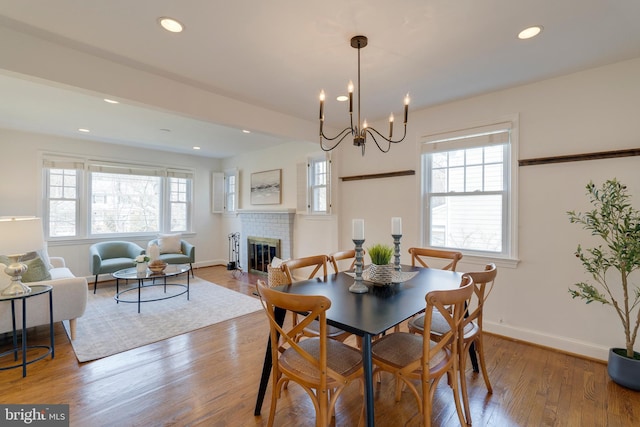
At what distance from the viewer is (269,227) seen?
225 inches

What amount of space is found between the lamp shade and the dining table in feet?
7.22

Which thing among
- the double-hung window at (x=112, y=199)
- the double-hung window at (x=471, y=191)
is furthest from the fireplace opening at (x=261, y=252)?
the double-hung window at (x=471, y=191)

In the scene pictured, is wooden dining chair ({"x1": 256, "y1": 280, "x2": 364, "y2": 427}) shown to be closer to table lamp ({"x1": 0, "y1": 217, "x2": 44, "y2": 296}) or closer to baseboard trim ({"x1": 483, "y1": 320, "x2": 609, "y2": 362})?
baseboard trim ({"x1": 483, "y1": 320, "x2": 609, "y2": 362})

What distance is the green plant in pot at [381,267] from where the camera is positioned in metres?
2.11

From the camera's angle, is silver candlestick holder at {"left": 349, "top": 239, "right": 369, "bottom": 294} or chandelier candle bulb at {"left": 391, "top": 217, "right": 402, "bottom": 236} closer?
silver candlestick holder at {"left": 349, "top": 239, "right": 369, "bottom": 294}

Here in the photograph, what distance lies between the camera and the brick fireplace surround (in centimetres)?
532

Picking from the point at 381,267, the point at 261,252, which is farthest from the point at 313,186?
the point at 381,267

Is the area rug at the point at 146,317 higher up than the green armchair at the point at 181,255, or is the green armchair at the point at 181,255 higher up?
the green armchair at the point at 181,255

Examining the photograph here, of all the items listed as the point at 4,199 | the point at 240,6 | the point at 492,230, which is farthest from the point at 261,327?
the point at 4,199

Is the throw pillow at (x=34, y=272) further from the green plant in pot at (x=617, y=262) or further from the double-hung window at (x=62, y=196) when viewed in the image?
the green plant in pot at (x=617, y=262)

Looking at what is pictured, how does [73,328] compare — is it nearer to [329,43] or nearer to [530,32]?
[329,43]

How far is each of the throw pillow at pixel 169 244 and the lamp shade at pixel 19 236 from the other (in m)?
3.21

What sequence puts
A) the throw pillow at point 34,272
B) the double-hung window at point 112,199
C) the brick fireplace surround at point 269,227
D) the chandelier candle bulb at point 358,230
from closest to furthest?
the chandelier candle bulb at point 358,230
the throw pillow at point 34,272
the double-hung window at point 112,199
the brick fireplace surround at point 269,227

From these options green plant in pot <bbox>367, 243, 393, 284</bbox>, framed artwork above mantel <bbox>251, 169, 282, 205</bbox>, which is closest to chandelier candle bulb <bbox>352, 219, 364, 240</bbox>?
green plant in pot <bbox>367, 243, 393, 284</bbox>
